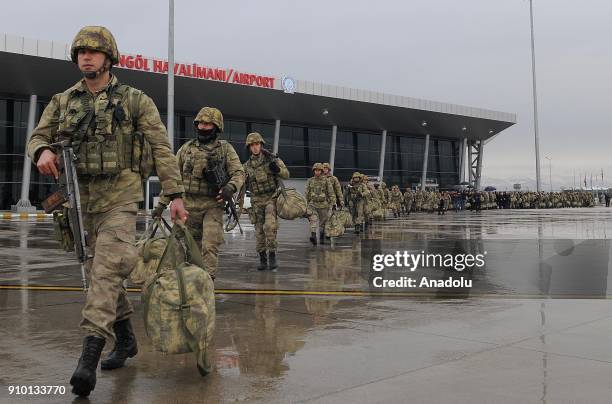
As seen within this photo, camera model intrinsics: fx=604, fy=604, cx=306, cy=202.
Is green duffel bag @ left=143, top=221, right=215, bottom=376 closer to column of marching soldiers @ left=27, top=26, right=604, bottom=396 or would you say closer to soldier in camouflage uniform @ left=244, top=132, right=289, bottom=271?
column of marching soldiers @ left=27, top=26, right=604, bottom=396

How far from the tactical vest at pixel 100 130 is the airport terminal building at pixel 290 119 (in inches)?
879

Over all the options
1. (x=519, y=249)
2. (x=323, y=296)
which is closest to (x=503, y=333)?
(x=323, y=296)

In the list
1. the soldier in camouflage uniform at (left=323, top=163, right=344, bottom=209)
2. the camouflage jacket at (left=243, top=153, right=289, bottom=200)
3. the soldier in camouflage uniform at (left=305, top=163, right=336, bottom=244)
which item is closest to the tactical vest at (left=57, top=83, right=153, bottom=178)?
the camouflage jacket at (left=243, top=153, right=289, bottom=200)

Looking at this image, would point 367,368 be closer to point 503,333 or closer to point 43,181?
point 503,333

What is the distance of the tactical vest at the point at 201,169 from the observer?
6000mm

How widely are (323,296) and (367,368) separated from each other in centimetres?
263

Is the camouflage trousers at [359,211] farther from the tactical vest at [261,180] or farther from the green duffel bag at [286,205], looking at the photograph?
the tactical vest at [261,180]

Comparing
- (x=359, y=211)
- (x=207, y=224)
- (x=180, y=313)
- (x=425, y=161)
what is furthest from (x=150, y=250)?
(x=425, y=161)

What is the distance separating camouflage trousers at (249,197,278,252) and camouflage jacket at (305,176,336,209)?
14.8ft

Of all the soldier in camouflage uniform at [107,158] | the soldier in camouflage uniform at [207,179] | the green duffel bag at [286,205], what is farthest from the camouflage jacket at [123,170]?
the green duffel bag at [286,205]

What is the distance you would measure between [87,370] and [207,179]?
10.2 ft

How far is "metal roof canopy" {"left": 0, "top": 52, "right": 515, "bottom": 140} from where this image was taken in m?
30.6

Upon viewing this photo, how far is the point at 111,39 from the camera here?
3666 millimetres

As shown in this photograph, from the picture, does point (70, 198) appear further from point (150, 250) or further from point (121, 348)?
point (150, 250)
